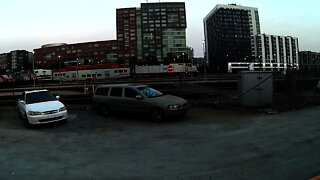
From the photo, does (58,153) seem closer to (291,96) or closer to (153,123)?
(153,123)

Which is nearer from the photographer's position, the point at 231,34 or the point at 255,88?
the point at 255,88

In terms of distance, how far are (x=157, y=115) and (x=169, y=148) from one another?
5119mm

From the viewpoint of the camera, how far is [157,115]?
14.8 m

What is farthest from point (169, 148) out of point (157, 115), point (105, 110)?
point (105, 110)

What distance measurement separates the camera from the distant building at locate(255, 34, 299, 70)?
11119 centimetres

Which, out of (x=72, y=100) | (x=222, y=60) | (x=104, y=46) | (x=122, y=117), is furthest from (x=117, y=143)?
(x=104, y=46)

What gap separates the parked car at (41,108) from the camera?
1444cm

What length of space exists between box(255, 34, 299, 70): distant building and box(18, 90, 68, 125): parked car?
101 metres

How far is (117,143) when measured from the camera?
1080 cm

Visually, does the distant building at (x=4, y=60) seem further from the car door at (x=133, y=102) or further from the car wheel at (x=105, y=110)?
the car door at (x=133, y=102)

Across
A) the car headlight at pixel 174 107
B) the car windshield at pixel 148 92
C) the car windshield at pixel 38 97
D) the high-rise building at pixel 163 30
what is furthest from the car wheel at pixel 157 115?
the high-rise building at pixel 163 30

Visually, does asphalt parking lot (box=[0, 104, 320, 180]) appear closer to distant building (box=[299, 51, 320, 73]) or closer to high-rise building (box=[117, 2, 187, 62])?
distant building (box=[299, 51, 320, 73])

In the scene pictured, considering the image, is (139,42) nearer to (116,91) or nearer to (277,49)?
(277,49)

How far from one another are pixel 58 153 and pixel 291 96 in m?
15.5
